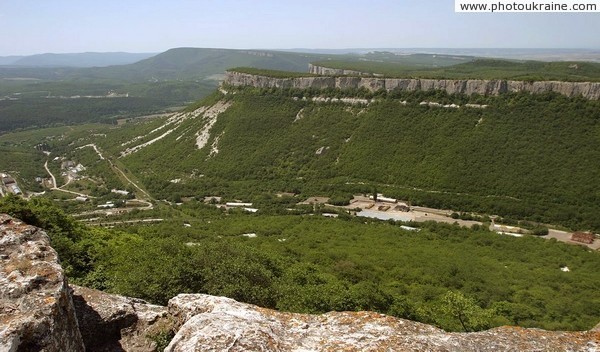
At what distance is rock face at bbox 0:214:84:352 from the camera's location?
832 cm

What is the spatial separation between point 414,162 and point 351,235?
3432 cm

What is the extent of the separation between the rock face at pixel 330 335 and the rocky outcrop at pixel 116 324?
3628 millimetres

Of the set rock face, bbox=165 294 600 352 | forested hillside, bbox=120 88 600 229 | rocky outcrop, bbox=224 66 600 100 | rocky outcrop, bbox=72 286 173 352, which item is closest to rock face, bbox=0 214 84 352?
rock face, bbox=165 294 600 352

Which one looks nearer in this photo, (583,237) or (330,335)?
(330,335)

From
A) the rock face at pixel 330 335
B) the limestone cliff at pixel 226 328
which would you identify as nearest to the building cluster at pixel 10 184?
the limestone cliff at pixel 226 328

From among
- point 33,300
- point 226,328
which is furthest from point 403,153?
point 33,300

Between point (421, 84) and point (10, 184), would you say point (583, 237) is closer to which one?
point (421, 84)

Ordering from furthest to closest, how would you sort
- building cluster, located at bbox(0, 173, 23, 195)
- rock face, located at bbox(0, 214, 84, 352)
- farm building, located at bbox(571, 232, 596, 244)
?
building cluster, located at bbox(0, 173, 23, 195)
farm building, located at bbox(571, 232, 596, 244)
rock face, located at bbox(0, 214, 84, 352)

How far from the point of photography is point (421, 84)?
342ft

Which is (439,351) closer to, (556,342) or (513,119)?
(556,342)

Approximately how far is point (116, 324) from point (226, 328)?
702 centimetres

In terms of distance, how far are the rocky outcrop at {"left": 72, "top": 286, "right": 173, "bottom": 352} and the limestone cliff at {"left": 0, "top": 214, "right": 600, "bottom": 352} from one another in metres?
2.88

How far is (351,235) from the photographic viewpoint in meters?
63.0

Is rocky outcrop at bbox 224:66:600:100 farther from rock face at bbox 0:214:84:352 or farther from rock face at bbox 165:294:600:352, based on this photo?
rock face at bbox 0:214:84:352
